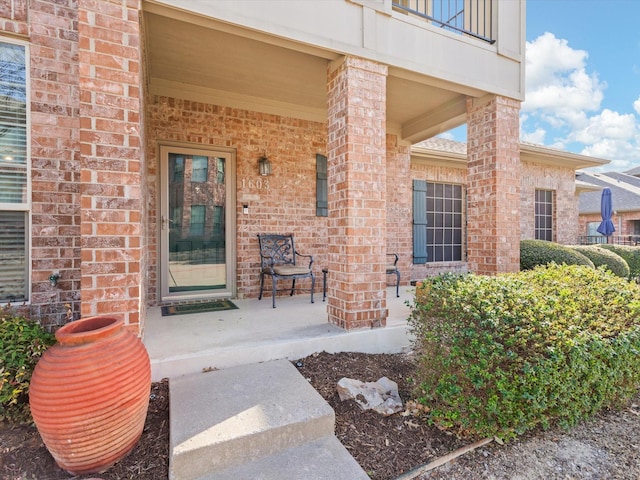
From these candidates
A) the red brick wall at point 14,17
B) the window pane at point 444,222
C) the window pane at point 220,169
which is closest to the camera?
the red brick wall at point 14,17

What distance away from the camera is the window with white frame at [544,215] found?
806 cm

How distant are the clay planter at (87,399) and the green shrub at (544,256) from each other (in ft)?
17.4

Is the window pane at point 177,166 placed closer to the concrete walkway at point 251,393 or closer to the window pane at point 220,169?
the window pane at point 220,169

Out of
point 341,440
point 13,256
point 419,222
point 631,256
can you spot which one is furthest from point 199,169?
point 631,256

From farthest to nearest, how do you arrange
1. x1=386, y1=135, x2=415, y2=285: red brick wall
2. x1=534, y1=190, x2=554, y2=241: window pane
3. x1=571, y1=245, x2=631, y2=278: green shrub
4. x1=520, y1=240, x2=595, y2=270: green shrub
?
1. x1=534, y1=190, x2=554, y2=241: window pane
2. x1=571, y1=245, x2=631, y2=278: green shrub
3. x1=386, y1=135, x2=415, y2=285: red brick wall
4. x1=520, y1=240, x2=595, y2=270: green shrub

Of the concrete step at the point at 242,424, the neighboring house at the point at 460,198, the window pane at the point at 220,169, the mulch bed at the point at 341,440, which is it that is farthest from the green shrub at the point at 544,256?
the window pane at the point at 220,169

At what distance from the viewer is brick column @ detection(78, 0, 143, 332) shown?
7.06ft

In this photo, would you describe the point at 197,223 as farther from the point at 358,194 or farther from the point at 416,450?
the point at 416,450

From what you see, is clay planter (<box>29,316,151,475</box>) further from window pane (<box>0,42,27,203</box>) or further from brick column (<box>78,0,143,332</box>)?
window pane (<box>0,42,27,203</box>)

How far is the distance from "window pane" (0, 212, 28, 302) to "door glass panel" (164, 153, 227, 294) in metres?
1.79

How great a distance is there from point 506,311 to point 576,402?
643 mm

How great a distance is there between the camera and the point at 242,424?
5.78 ft

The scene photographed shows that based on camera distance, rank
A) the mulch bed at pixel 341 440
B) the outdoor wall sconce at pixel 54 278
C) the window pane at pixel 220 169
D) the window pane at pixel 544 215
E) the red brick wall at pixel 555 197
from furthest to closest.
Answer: the window pane at pixel 544 215
the red brick wall at pixel 555 197
the window pane at pixel 220 169
the outdoor wall sconce at pixel 54 278
the mulch bed at pixel 341 440

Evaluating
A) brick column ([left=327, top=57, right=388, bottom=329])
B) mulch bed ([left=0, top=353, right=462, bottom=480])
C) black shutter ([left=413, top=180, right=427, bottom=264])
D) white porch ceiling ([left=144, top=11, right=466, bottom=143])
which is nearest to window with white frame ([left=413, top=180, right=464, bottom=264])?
black shutter ([left=413, top=180, right=427, bottom=264])
